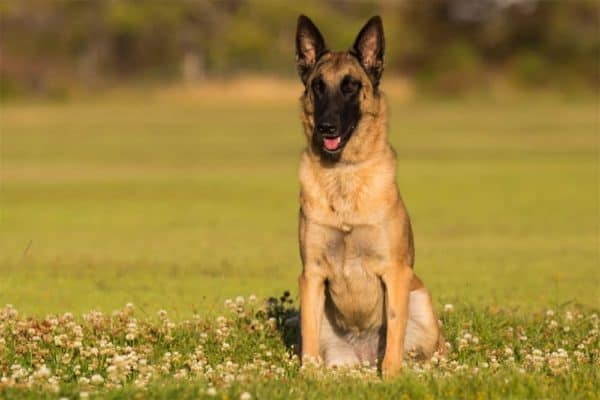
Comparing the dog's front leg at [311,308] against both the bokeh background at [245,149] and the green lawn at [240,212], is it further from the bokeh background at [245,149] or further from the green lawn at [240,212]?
the bokeh background at [245,149]

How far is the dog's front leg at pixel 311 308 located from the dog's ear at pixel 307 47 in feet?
4.83

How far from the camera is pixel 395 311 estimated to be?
8.69 metres

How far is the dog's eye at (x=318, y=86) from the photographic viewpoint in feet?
29.2

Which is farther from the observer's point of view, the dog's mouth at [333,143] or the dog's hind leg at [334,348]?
the dog's hind leg at [334,348]

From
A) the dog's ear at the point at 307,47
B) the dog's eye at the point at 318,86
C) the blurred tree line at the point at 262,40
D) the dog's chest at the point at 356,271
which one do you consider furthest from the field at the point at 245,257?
the blurred tree line at the point at 262,40

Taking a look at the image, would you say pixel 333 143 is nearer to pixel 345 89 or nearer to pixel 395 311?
pixel 345 89

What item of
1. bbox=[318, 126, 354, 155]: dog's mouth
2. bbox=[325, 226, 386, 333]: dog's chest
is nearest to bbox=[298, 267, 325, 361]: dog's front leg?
bbox=[325, 226, 386, 333]: dog's chest

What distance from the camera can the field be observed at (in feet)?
26.7

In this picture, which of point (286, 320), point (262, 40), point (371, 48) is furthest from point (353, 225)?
point (262, 40)

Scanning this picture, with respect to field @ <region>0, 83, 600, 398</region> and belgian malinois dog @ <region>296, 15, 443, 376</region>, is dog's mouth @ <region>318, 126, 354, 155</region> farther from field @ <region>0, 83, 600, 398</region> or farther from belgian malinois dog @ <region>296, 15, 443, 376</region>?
field @ <region>0, 83, 600, 398</region>

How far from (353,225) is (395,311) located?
668 millimetres

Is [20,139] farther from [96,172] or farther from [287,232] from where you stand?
[287,232]

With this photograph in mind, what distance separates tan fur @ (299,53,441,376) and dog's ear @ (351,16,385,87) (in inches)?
4.1

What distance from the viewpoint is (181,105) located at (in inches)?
2689
